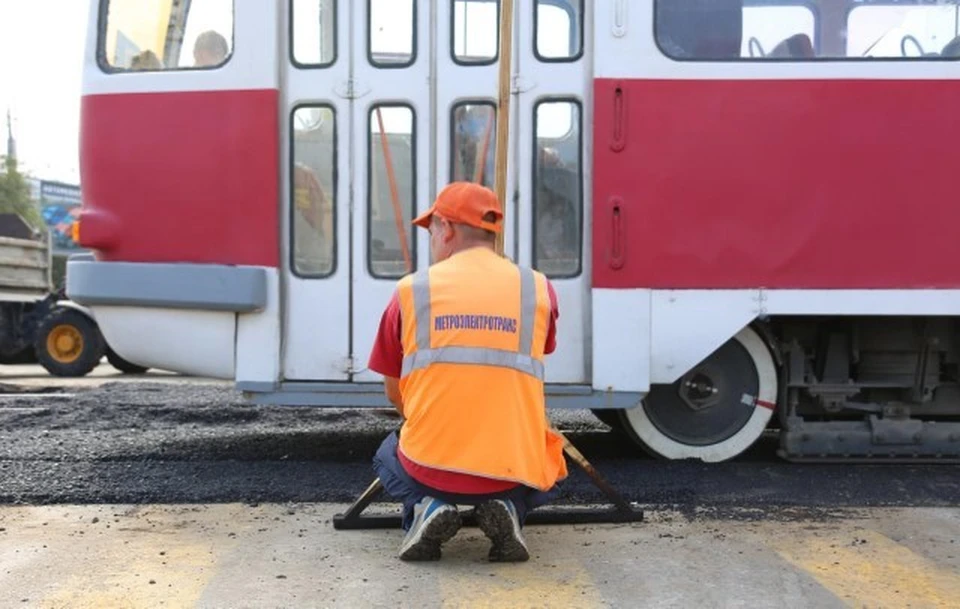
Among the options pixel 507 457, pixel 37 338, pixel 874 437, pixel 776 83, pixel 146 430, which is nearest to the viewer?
pixel 507 457

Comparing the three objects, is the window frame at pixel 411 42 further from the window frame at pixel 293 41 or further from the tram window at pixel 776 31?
the tram window at pixel 776 31

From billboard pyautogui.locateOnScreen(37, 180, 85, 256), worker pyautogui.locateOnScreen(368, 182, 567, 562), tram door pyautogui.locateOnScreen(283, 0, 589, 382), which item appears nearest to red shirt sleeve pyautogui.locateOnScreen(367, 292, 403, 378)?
worker pyautogui.locateOnScreen(368, 182, 567, 562)

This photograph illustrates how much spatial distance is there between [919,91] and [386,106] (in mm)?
2933

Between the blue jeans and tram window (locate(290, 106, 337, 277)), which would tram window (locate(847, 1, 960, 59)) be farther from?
the blue jeans

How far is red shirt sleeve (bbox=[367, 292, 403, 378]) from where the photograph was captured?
4.20 meters

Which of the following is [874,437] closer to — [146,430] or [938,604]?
[938,604]

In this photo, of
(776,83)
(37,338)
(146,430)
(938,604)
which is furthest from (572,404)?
(37,338)

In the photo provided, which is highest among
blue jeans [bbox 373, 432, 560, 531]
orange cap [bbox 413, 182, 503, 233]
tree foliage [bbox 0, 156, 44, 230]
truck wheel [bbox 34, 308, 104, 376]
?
tree foliage [bbox 0, 156, 44, 230]

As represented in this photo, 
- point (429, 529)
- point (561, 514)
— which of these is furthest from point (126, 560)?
point (561, 514)

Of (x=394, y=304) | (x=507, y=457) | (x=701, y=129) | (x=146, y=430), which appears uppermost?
(x=701, y=129)

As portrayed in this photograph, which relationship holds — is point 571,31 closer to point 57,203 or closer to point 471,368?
point 471,368

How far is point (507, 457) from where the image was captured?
13.3ft

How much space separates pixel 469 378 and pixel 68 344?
11.5m

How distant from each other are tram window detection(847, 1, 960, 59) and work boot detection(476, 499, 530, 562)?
3368 mm
